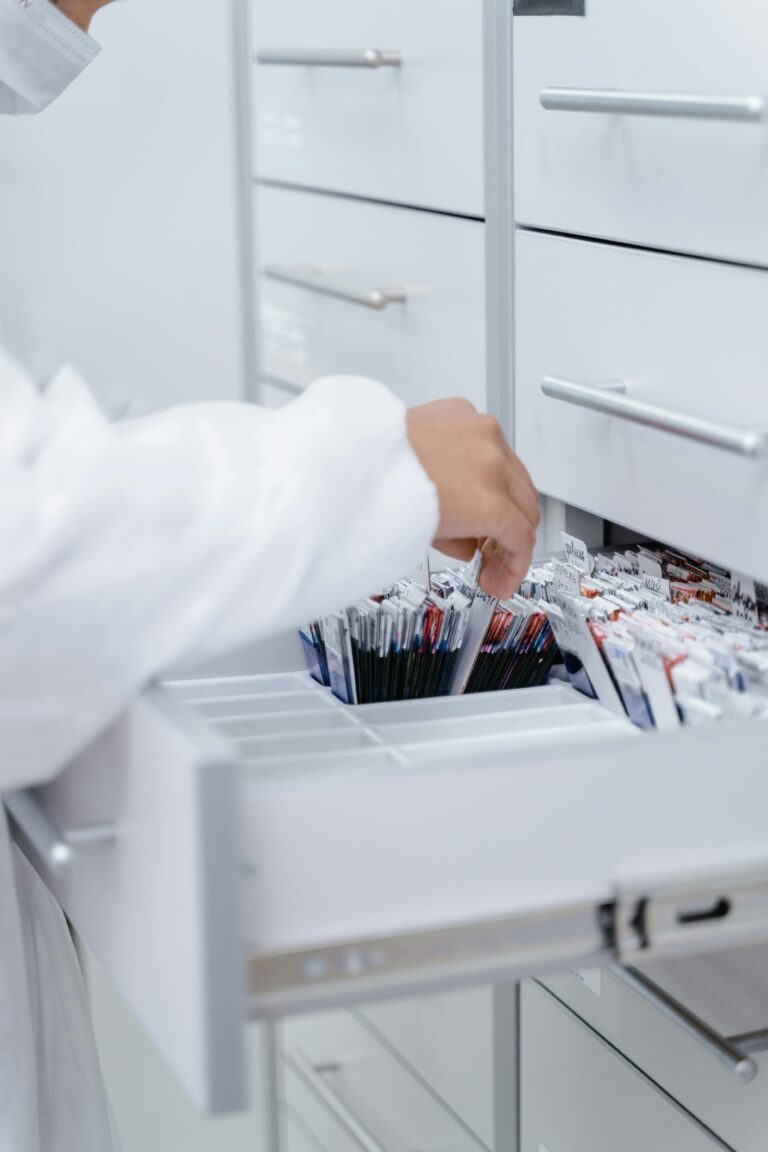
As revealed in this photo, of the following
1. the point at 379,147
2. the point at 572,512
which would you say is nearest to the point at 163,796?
the point at 572,512

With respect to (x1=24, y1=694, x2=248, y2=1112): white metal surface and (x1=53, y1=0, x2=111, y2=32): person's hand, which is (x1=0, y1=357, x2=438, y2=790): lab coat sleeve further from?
(x1=53, y1=0, x2=111, y2=32): person's hand

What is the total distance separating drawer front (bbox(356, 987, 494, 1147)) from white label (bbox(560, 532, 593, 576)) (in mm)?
366

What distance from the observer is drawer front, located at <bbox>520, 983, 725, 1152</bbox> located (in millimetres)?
925

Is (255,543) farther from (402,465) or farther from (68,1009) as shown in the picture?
(68,1009)

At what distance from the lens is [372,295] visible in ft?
3.91

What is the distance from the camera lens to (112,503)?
538 millimetres

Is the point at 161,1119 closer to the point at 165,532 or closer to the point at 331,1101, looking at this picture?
the point at 331,1101

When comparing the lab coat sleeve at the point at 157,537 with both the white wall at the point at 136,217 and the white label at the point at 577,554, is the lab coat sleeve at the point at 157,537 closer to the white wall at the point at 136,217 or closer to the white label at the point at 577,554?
the white label at the point at 577,554

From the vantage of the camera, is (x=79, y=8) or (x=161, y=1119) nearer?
(x=79, y=8)

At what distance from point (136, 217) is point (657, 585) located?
40.4 inches

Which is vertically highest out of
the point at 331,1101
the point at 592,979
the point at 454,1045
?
the point at 592,979

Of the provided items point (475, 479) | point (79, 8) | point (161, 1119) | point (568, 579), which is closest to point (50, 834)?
point (475, 479)

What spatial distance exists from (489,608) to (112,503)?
0.90 feet

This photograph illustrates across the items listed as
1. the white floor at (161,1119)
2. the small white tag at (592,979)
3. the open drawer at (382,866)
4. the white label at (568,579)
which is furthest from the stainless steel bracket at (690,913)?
the white floor at (161,1119)
